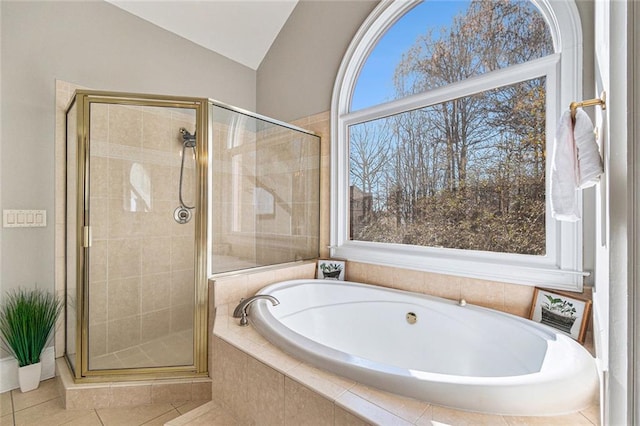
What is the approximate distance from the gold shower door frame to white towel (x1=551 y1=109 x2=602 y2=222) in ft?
5.37

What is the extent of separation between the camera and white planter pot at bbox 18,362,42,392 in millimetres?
1772

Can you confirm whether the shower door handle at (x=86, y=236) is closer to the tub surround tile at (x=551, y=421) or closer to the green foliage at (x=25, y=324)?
the green foliage at (x=25, y=324)

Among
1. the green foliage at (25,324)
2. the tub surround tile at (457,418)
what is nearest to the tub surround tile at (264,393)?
the tub surround tile at (457,418)

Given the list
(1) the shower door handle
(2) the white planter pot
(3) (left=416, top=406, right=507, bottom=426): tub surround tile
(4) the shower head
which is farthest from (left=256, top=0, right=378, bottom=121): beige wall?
(2) the white planter pot

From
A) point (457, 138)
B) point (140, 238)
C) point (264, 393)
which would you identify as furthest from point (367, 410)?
point (140, 238)

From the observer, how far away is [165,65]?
2469 mm

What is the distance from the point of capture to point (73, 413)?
1591 millimetres

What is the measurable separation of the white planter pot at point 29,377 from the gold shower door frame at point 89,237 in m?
0.21

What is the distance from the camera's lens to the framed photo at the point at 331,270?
228 cm

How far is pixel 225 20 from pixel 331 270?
7.58 ft

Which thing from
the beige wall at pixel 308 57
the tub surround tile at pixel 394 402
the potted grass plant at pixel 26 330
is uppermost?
the beige wall at pixel 308 57

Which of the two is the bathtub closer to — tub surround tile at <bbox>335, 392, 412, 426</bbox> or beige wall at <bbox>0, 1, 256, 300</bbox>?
tub surround tile at <bbox>335, 392, 412, 426</bbox>

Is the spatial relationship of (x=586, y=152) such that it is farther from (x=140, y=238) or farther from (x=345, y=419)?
(x=140, y=238)

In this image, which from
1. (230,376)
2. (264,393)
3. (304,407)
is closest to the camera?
(304,407)
